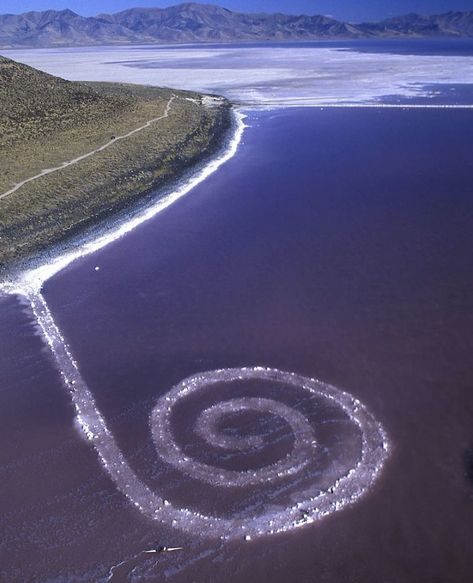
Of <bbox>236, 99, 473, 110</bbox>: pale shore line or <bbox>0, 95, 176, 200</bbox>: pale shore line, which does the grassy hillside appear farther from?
<bbox>236, 99, 473, 110</bbox>: pale shore line

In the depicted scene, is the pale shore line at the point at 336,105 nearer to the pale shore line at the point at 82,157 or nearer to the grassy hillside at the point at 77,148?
the grassy hillside at the point at 77,148

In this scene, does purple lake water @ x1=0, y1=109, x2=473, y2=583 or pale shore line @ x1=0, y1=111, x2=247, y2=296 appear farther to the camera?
pale shore line @ x1=0, y1=111, x2=247, y2=296

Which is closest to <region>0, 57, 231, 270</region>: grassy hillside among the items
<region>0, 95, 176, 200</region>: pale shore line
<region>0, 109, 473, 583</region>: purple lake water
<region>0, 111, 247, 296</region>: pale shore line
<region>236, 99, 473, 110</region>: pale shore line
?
<region>0, 95, 176, 200</region>: pale shore line

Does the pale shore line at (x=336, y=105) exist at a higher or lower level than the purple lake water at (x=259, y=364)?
higher

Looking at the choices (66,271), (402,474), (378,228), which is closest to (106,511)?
(402,474)

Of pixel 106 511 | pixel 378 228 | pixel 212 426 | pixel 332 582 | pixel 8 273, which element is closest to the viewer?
pixel 332 582

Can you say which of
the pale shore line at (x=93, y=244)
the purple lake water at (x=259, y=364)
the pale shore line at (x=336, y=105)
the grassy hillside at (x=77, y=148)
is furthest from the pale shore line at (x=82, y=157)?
the pale shore line at (x=336, y=105)

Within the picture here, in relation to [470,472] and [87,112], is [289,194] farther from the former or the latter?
[87,112]
